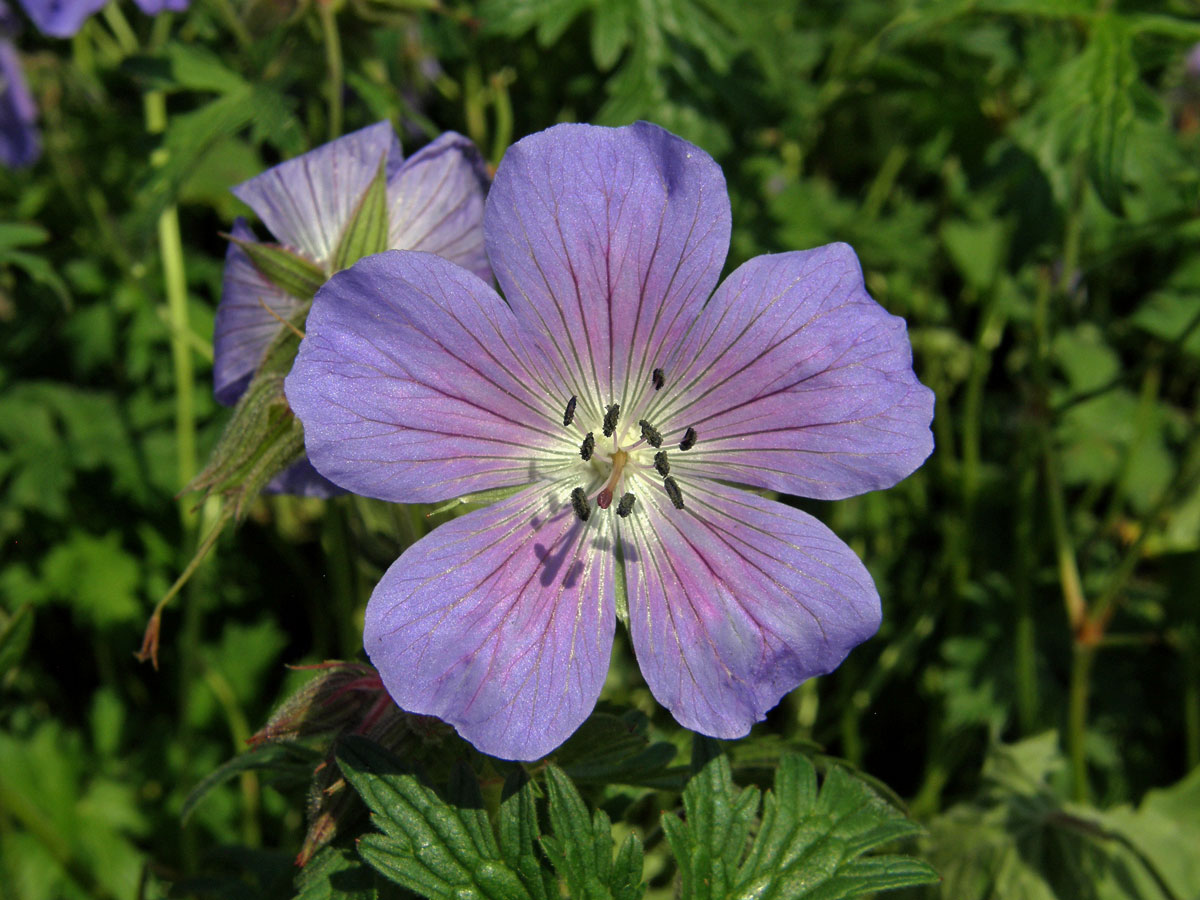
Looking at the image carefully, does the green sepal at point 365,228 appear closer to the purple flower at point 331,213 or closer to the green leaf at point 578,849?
the purple flower at point 331,213

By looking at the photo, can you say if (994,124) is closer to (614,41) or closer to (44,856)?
(614,41)

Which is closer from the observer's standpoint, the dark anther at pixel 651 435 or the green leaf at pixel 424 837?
the green leaf at pixel 424 837

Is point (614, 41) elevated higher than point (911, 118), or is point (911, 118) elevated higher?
point (614, 41)

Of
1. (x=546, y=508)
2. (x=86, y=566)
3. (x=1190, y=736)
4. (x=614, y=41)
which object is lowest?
(x=1190, y=736)

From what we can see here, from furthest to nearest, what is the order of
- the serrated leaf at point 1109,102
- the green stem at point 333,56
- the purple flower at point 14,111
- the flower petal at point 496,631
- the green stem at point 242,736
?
the purple flower at point 14,111, the green stem at point 242,736, the green stem at point 333,56, the serrated leaf at point 1109,102, the flower petal at point 496,631

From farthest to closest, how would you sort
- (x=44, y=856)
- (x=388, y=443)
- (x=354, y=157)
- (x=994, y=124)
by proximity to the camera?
(x=994, y=124) < (x=44, y=856) < (x=354, y=157) < (x=388, y=443)

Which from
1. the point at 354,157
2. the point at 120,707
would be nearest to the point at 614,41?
the point at 354,157

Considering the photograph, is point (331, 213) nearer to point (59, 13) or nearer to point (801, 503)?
point (59, 13)

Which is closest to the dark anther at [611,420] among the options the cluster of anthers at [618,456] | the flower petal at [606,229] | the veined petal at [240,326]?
the cluster of anthers at [618,456]
